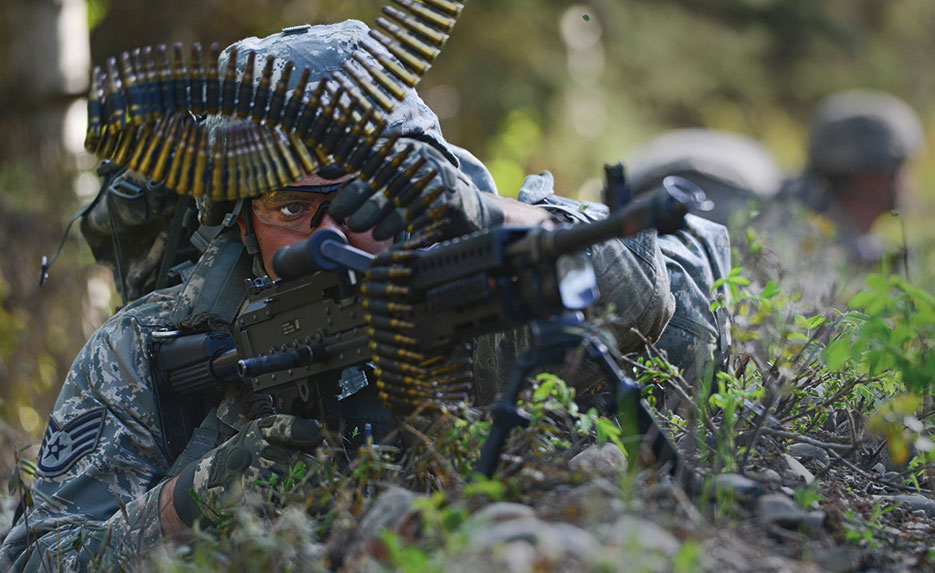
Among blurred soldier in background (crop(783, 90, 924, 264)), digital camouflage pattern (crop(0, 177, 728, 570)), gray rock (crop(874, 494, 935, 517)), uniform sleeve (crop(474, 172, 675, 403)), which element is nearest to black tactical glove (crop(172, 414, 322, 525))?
digital camouflage pattern (crop(0, 177, 728, 570))

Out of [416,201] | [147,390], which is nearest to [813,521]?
[416,201]

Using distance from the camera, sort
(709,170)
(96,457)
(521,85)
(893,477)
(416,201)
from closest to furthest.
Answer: (416,201)
(893,477)
(96,457)
(709,170)
(521,85)

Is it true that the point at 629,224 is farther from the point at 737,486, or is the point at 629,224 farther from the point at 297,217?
the point at 297,217

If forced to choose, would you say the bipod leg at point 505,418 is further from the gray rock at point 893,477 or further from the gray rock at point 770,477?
the gray rock at point 893,477

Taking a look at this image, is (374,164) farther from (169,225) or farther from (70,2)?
(70,2)

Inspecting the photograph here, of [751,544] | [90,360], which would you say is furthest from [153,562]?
[90,360]

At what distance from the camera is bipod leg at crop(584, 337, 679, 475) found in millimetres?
2748

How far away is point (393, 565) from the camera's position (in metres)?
2.36

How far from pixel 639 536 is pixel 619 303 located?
5.34 ft

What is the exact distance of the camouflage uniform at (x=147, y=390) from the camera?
150 inches

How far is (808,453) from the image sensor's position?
11.8 ft

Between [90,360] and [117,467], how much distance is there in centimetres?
46

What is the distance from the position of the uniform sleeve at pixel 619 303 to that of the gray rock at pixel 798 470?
2.36 ft

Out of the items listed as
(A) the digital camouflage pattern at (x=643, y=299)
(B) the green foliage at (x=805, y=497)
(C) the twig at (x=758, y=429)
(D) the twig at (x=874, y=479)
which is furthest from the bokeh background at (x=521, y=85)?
(B) the green foliage at (x=805, y=497)
